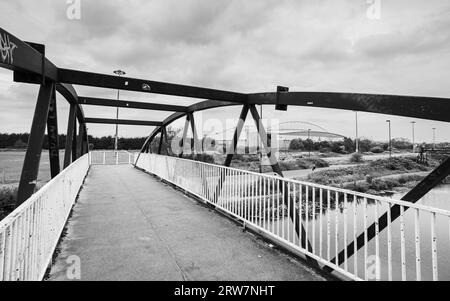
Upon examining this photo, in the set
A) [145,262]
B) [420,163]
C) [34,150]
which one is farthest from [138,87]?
[420,163]

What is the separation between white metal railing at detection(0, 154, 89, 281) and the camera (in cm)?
166

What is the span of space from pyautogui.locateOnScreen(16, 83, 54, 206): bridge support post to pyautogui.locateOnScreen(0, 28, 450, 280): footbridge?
0.04 feet

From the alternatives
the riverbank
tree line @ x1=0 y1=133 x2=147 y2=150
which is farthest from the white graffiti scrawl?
tree line @ x1=0 y1=133 x2=147 y2=150

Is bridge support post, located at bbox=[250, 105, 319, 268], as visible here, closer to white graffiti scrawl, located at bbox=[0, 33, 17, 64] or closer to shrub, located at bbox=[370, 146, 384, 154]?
white graffiti scrawl, located at bbox=[0, 33, 17, 64]

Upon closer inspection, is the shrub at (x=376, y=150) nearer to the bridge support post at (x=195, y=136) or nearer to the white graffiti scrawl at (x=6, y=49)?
the bridge support post at (x=195, y=136)

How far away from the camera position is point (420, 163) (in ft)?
122

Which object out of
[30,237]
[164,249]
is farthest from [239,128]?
[30,237]

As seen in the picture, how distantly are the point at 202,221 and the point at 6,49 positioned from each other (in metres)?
3.54

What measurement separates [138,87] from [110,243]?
2.89 meters

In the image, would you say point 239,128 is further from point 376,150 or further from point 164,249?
point 376,150

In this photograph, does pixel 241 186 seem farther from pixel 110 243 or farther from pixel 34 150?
pixel 34 150

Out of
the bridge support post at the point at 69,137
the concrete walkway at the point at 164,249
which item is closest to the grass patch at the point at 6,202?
the bridge support post at the point at 69,137

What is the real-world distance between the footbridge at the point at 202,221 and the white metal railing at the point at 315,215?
20 millimetres
